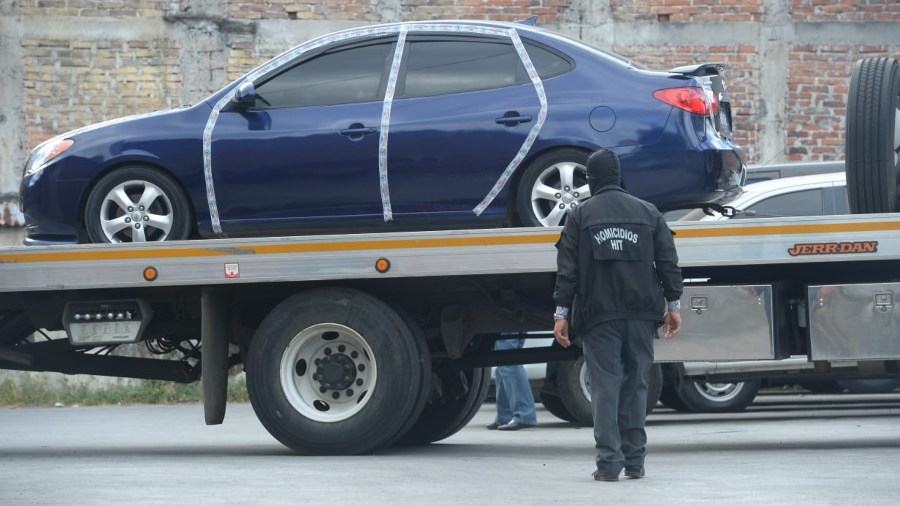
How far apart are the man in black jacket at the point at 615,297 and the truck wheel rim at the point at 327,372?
1843mm

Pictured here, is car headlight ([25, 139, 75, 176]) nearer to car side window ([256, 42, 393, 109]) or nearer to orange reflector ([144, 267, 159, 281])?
orange reflector ([144, 267, 159, 281])

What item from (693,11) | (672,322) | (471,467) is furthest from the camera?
(693,11)

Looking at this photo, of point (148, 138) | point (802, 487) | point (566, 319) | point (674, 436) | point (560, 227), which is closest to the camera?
point (802, 487)

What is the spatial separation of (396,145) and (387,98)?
1.12ft

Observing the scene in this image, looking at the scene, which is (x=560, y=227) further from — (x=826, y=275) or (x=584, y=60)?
(x=826, y=275)

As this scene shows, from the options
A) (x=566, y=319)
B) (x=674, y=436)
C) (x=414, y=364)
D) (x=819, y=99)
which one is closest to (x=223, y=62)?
(x=819, y=99)

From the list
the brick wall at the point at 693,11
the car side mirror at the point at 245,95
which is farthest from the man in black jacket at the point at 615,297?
the brick wall at the point at 693,11

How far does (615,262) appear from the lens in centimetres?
752

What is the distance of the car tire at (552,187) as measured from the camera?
870 cm

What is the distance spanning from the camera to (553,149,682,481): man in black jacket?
7.50 metres

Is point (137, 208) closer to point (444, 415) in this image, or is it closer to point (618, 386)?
point (444, 415)

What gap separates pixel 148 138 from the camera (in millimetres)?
9188

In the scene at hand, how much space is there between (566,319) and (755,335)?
170 centimetres

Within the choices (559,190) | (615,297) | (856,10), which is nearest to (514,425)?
(559,190)
